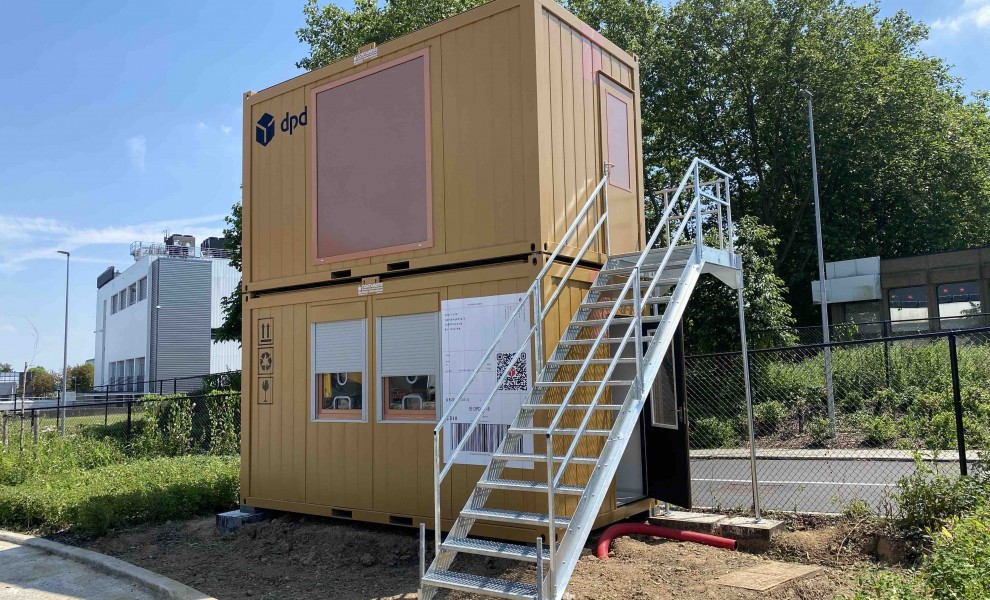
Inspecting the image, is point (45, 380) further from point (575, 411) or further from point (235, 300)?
point (575, 411)

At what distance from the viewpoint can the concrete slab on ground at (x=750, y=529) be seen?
777 centimetres

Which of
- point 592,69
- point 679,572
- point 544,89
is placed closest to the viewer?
point 679,572

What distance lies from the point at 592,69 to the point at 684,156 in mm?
26716

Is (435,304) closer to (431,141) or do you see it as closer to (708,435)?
(431,141)

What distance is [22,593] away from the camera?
7328 millimetres

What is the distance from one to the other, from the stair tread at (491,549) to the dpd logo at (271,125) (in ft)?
20.8

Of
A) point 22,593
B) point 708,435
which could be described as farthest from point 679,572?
point 708,435

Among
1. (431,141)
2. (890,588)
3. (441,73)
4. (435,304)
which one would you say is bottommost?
(890,588)

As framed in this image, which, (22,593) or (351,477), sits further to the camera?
(351,477)

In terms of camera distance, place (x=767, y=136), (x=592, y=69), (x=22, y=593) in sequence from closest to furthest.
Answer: (x=22, y=593) → (x=592, y=69) → (x=767, y=136)

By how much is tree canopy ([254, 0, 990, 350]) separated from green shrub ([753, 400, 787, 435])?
14.9 metres

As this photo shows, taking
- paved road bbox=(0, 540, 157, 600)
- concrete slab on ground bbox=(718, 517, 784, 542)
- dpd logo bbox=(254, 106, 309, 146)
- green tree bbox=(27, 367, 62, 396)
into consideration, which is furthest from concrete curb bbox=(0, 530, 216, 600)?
green tree bbox=(27, 367, 62, 396)

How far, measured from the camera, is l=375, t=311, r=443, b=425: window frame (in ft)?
27.3

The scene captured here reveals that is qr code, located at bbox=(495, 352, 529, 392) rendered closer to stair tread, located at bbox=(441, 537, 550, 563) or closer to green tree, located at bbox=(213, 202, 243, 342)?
stair tread, located at bbox=(441, 537, 550, 563)
